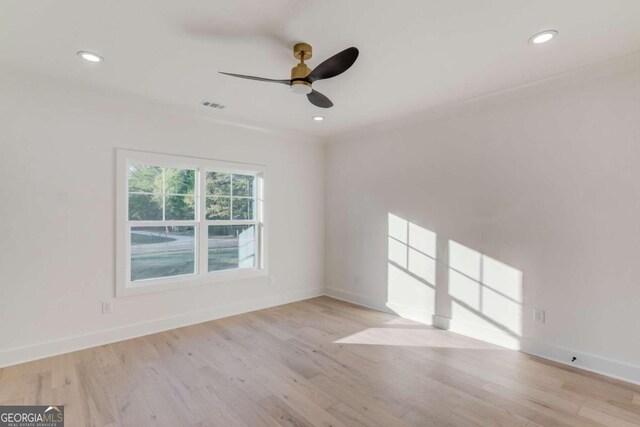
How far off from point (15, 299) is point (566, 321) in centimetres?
501

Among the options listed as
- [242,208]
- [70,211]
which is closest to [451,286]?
[242,208]

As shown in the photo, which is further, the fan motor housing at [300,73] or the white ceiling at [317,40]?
the fan motor housing at [300,73]

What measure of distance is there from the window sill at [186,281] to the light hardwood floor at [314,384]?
0.52 metres

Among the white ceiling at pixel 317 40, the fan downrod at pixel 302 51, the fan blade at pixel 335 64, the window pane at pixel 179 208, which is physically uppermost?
the white ceiling at pixel 317 40

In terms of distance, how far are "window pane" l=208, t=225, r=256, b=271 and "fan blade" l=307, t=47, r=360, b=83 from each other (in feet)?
8.47

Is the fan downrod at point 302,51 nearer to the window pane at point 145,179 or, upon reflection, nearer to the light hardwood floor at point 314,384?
the window pane at point 145,179

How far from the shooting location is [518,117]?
315 centimetres

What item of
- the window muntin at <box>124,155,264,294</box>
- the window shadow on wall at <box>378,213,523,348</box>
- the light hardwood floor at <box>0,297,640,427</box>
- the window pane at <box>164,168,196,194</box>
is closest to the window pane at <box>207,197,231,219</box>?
the window muntin at <box>124,155,264,294</box>

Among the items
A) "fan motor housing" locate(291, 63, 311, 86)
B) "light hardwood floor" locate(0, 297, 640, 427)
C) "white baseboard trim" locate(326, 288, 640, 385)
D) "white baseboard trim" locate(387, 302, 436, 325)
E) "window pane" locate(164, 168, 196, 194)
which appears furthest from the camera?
"white baseboard trim" locate(387, 302, 436, 325)

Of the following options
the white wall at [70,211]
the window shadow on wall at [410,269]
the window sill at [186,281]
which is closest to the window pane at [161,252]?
the window sill at [186,281]

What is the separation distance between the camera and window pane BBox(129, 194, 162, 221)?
3520mm

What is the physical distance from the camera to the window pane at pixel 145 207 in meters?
3.52

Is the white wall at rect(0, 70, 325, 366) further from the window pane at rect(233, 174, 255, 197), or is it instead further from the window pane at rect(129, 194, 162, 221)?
the window pane at rect(233, 174, 255, 197)

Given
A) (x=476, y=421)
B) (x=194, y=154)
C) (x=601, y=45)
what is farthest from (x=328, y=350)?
(x=601, y=45)
